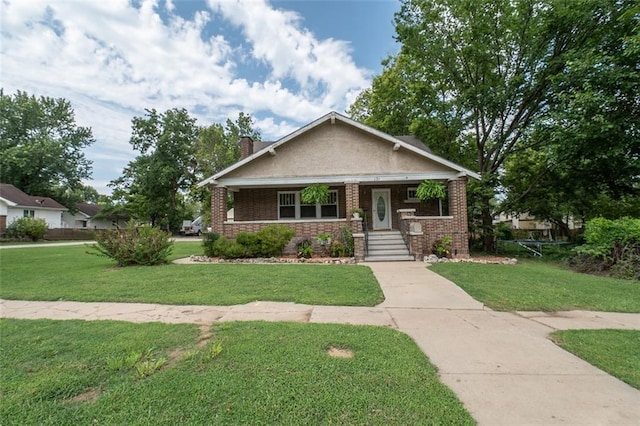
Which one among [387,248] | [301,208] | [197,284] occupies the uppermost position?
[301,208]

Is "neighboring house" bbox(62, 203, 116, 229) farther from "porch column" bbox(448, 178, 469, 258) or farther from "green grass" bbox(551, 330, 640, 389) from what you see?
"green grass" bbox(551, 330, 640, 389)

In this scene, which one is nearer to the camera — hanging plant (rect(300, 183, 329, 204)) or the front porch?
hanging plant (rect(300, 183, 329, 204))

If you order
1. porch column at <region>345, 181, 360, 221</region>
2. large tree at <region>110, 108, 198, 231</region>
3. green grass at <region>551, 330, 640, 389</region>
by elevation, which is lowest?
green grass at <region>551, 330, 640, 389</region>

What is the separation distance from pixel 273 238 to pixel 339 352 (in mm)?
8125

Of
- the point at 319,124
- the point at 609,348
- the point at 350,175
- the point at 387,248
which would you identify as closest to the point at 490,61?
the point at 319,124

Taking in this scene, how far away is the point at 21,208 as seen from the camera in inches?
1075

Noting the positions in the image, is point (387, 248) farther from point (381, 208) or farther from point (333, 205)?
point (333, 205)

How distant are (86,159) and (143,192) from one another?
34.6 ft

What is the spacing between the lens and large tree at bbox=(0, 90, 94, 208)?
31406 mm

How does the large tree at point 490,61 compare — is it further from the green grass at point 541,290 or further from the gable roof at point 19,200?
the gable roof at point 19,200

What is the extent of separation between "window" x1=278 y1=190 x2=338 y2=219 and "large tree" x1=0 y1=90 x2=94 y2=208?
33.4 metres

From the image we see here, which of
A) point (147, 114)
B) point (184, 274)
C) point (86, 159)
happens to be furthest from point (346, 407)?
point (86, 159)

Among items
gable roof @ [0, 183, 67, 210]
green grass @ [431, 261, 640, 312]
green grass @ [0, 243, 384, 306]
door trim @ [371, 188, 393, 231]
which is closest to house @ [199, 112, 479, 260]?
door trim @ [371, 188, 393, 231]

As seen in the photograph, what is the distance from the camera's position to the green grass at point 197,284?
5867mm
